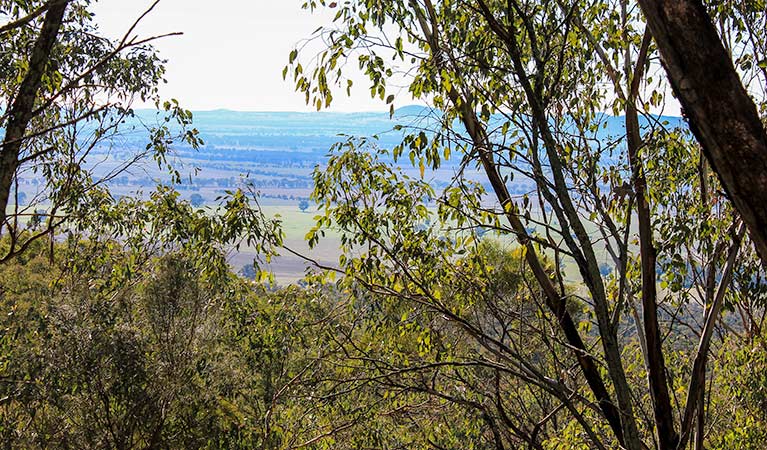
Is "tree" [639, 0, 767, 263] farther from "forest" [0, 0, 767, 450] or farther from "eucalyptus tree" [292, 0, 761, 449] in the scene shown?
"eucalyptus tree" [292, 0, 761, 449]

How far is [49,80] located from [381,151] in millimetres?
2407

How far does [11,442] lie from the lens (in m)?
6.82

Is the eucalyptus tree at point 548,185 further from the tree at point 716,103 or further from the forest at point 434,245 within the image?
the tree at point 716,103

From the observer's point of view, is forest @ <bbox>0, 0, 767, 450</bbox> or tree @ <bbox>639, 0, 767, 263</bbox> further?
forest @ <bbox>0, 0, 767, 450</bbox>

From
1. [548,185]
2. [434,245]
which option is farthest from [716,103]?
[434,245]

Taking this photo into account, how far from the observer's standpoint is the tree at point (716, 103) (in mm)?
1819

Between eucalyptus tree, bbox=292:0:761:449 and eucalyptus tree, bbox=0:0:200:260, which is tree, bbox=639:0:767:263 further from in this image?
eucalyptus tree, bbox=0:0:200:260

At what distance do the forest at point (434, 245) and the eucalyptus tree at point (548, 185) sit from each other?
0.02 meters

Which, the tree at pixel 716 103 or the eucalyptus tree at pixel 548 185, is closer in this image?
the tree at pixel 716 103

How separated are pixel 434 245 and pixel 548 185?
183 centimetres

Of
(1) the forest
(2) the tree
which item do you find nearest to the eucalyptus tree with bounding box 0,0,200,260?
(1) the forest

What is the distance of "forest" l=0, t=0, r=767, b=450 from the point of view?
139 inches

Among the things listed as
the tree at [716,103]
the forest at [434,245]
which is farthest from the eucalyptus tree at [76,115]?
the tree at [716,103]

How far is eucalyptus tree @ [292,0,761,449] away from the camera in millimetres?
3672
